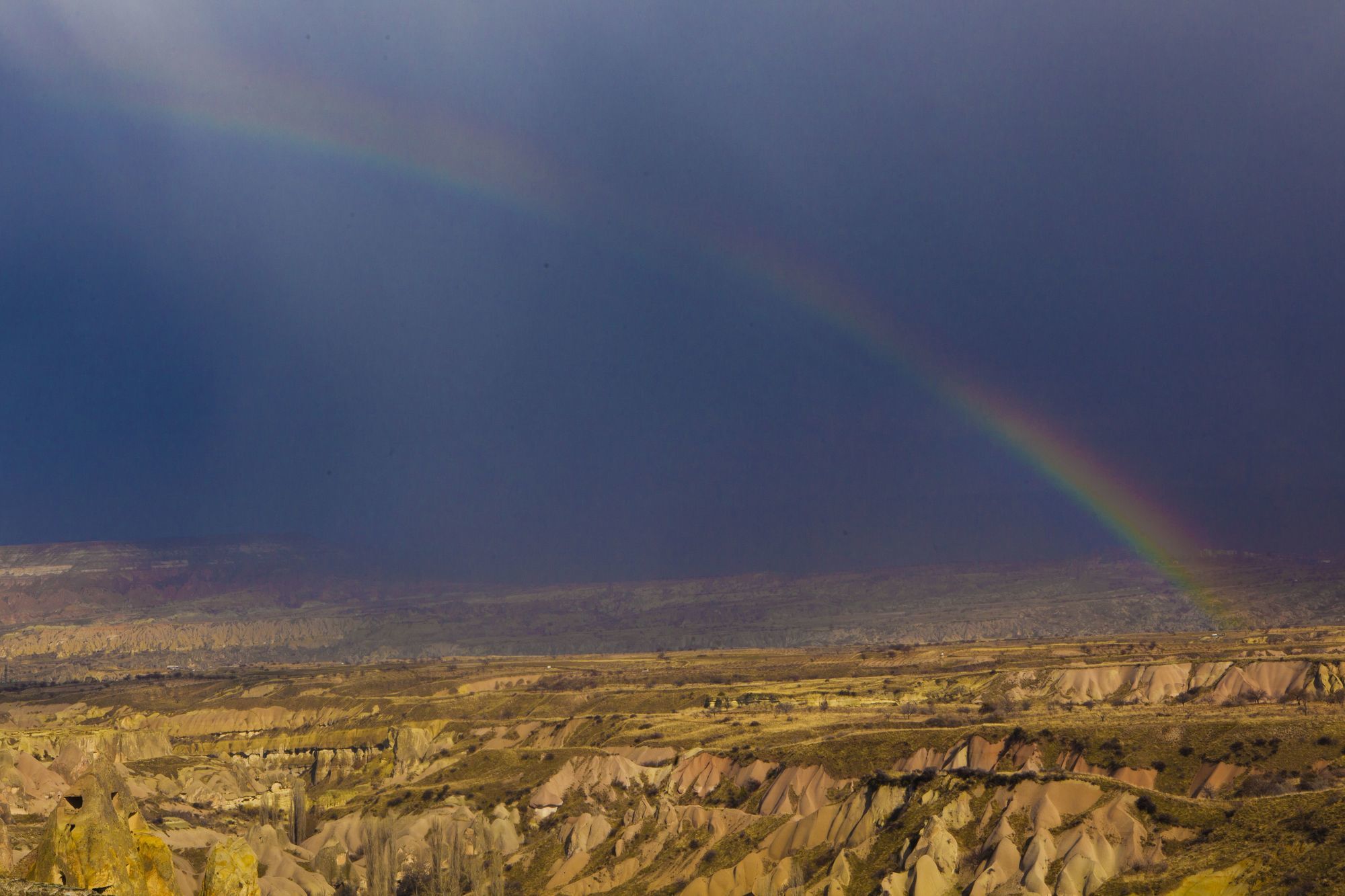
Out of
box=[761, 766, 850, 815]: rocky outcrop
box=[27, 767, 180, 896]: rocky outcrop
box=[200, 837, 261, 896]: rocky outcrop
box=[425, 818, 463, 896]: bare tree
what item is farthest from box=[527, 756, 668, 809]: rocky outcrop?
A: box=[200, 837, 261, 896]: rocky outcrop

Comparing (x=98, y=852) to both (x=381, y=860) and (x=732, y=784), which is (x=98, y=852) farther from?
(x=732, y=784)

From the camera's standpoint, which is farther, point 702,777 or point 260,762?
point 260,762

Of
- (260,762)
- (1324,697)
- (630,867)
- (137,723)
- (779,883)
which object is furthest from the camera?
(137,723)

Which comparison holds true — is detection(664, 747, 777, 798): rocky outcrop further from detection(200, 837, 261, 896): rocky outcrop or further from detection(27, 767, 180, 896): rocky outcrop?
detection(200, 837, 261, 896): rocky outcrop

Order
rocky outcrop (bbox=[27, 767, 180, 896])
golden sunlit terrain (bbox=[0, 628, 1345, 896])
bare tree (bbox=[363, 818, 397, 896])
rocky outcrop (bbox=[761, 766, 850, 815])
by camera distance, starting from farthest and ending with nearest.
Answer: bare tree (bbox=[363, 818, 397, 896]), rocky outcrop (bbox=[761, 766, 850, 815]), golden sunlit terrain (bbox=[0, 628, 1345, 896]), rocky outcrop (bbox=[27, 767, 180, 896])

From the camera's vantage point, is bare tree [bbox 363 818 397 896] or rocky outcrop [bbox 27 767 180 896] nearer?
rocky outcrop [bbox 27 767 180 896]

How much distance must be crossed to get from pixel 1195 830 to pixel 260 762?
107 meters

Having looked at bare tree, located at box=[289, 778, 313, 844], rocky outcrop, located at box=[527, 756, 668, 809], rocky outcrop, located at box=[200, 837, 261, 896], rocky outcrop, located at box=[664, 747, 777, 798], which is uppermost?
rocky outcrop, located at box=[200, 837, 261, 896]

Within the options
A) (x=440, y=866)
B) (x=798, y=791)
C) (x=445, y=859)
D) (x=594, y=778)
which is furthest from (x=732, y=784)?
(x=440, y=866)

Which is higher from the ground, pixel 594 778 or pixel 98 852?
pixel 98 852

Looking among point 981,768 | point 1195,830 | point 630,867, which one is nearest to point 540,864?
point 630,867

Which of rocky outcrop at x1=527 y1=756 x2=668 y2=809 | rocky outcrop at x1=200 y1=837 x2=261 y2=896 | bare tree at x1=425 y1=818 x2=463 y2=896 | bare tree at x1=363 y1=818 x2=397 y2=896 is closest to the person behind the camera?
rocky outcrop at x1=200 y1=837 x2=261 y2=896

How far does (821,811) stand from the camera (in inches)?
2677

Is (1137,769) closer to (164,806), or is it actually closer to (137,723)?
(164,806)
